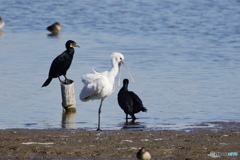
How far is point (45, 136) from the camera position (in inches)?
379

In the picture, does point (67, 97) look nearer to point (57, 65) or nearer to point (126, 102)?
point (57, 65)

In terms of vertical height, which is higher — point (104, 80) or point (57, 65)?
point (104, 80)

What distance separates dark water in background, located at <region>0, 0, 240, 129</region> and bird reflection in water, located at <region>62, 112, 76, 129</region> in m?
0.02

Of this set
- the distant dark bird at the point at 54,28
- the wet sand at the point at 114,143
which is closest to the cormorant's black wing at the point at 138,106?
the wet sand at the point at 114,143

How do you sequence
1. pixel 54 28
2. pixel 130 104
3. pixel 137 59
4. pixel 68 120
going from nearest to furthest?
pixel 68 120, pixel 130 104, pixel 137 59, pixel 54 28

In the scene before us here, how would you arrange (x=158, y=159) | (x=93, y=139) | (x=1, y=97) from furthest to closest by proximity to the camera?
1. (x=1, y=97)
2. (x=93, y=139)
3. (x=158, y=159)

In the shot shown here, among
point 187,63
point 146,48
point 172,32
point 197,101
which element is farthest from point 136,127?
point 172,32

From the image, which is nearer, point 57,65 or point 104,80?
point 104,80

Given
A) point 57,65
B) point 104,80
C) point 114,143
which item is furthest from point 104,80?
point 57,65

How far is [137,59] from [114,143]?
10145 millimetres

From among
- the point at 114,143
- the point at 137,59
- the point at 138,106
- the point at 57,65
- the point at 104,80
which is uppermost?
the point at 104,80

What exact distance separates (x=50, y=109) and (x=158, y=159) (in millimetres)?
4920

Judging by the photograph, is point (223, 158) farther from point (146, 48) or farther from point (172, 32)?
point (172, 32)

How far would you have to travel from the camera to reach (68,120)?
465 inches
